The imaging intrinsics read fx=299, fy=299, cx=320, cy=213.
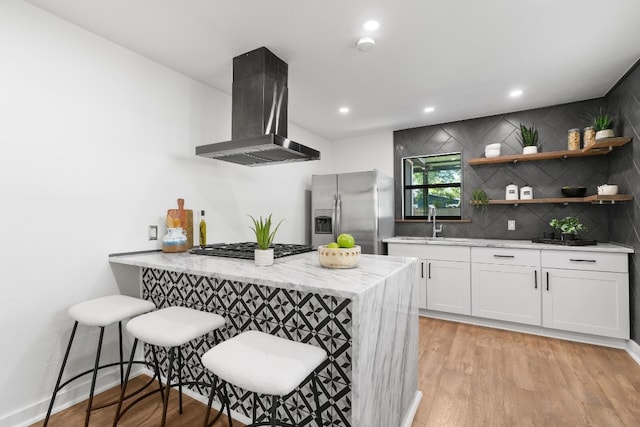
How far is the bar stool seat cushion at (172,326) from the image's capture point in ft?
4.48

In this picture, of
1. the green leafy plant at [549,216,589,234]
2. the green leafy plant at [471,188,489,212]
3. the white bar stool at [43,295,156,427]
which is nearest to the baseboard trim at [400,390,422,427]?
the white bar stool at [43,295,156,427]

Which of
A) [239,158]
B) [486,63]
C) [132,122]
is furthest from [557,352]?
[132,122]

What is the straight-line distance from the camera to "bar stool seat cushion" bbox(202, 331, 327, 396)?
38.9 inches

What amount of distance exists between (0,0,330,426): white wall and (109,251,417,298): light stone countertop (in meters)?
0.31

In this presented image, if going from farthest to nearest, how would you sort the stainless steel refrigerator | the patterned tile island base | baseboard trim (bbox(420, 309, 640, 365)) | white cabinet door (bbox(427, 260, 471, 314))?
the stainless steel refrigerator, white cabinet door (bbox(427, 260, 471, 314)), baseboard trim (bbox(420, 309, 640, 365)), the patterned tile island base

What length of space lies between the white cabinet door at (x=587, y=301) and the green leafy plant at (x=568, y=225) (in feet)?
1.41

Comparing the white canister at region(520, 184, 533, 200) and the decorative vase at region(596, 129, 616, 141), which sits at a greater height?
Result: the decorative vase at region(596, 129, 616, 141)

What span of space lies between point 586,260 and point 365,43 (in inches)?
110

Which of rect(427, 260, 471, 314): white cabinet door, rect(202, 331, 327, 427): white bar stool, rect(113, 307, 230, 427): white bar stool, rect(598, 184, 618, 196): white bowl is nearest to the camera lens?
rect(202, 331, 327, 427): white bar stool

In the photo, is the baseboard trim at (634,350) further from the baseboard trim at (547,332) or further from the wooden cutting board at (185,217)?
the wooden cutting board at (185,217)

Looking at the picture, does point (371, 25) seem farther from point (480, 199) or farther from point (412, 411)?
point (480, 199)

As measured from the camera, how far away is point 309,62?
243 centimetres

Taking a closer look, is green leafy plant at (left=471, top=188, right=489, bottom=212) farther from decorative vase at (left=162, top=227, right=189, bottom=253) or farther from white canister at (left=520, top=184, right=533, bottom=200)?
decorative vase at (left=162, top=227, right=189, bottom=253)

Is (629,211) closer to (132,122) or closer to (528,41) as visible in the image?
(528,41)
